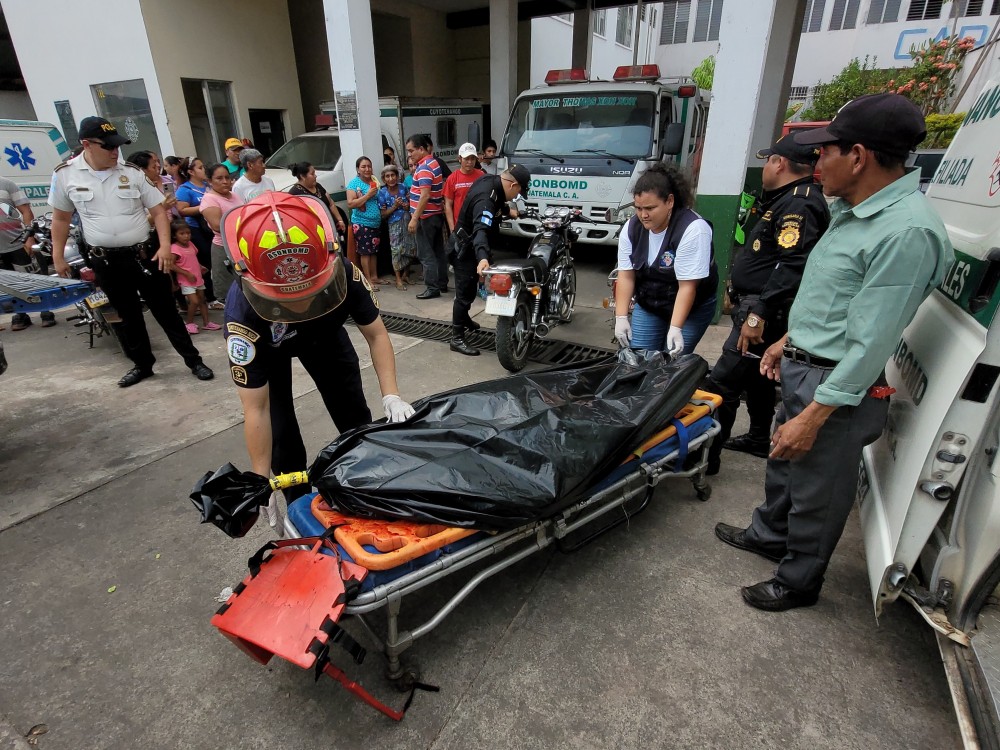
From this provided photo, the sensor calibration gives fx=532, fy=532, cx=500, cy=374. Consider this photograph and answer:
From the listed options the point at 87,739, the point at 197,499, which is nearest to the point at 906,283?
the point at 197,499

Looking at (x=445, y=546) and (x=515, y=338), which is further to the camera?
(x=515, y=338)

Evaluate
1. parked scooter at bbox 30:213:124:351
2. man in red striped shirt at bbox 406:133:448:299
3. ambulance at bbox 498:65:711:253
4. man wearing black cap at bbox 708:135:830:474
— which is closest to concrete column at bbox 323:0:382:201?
man in red striped shirt at bbox 406:133:448:299

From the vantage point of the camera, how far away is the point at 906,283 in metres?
1.46

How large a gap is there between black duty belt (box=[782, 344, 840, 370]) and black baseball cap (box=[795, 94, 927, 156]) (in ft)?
2.08

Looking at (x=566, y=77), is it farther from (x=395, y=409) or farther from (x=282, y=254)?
(x=282, y=254)

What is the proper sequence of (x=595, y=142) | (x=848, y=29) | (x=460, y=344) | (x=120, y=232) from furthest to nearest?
(x=848, y=29) → (x=595, y=142) → (x=460, y=344) → (x=120, y=232)

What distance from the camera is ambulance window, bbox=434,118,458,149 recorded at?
934cm

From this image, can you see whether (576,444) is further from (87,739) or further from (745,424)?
(745,424)

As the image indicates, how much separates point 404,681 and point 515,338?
2880 millimetres

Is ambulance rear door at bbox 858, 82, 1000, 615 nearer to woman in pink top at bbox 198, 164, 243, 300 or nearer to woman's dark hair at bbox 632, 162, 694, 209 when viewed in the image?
woman's dark hair at bbox 632, 162, 694, 209

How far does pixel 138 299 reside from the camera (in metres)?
4.18

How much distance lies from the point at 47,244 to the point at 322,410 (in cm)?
427

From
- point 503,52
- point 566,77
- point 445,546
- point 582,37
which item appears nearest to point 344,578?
point 445,546

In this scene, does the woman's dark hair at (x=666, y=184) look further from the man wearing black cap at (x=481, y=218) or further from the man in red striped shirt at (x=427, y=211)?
the man in red striped shirt at (x=427, y=211)
